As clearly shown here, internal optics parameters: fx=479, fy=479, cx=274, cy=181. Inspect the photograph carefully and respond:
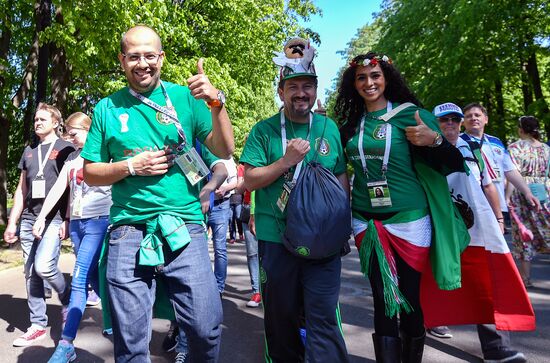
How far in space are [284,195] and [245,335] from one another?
2076 mm

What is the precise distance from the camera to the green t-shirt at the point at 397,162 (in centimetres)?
279

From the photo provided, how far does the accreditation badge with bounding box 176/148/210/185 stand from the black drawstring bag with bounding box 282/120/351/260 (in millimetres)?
498

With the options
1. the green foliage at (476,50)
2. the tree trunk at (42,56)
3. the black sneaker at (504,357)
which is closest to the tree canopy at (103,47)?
the tree trunk at (42,56)

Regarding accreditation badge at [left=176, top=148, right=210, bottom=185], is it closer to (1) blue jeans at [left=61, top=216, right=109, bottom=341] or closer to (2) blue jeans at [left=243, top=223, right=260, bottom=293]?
(1) blue jeans at [left=61, top=216, right=109, bottom=341]

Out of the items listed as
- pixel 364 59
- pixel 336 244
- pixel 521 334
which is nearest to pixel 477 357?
pixel 521 334

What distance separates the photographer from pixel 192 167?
2400 mm

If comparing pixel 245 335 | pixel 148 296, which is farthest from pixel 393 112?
pixel 245 335

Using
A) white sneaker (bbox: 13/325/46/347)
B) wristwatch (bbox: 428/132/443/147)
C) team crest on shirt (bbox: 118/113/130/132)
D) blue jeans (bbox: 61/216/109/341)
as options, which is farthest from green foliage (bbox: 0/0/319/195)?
wristwatch (bbox: 428/132/443/147)

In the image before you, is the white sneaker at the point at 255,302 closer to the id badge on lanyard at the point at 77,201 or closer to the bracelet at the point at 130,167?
the id badge on lanyard at the point at 77,201

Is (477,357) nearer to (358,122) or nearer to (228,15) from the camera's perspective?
(358,122)

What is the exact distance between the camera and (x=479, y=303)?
3.45m

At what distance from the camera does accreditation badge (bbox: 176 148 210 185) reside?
7.81ft

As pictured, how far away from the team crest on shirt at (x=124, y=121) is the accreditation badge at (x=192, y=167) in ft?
0.98

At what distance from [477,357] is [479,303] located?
0.48m
